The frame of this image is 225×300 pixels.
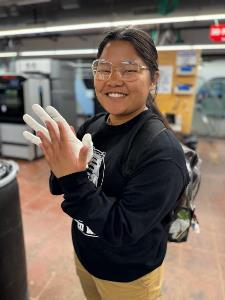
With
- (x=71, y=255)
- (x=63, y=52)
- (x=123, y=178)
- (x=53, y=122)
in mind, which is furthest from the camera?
(x=63, y=52)

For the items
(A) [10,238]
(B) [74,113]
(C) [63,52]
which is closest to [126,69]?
(A) [10,238]

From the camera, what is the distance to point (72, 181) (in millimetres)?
748

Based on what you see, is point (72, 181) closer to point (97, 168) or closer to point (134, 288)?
point (97, 168)

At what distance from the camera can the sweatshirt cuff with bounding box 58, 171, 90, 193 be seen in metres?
0.75

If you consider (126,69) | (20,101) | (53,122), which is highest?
(126,69)

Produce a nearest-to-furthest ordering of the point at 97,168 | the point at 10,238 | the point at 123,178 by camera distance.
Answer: the point at 123,178, the point at 97,168, the point at 10,238

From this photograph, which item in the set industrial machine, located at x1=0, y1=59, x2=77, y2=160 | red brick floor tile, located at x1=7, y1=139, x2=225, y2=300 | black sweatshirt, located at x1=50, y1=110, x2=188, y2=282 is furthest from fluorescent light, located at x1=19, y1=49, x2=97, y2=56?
black sweatshirt, located at x1=50, y1=110, x2=188, y2=282

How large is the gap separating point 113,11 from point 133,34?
6295 millimetres

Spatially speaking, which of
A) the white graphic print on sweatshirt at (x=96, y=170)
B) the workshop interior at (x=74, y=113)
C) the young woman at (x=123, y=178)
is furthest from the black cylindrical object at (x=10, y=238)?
the white graphic print on sweatshirt at (x=96, y=170)

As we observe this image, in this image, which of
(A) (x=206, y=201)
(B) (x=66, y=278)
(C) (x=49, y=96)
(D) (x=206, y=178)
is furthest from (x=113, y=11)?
(B) (x=66, y=278)

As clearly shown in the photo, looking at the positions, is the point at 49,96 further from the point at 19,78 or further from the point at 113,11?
the point at 113,11

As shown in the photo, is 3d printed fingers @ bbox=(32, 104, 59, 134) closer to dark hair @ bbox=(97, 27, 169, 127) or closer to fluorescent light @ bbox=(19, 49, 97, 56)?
dark hair @ bbox=(97, 27, 169, 127)

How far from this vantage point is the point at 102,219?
75 cm

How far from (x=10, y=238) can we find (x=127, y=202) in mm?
962
